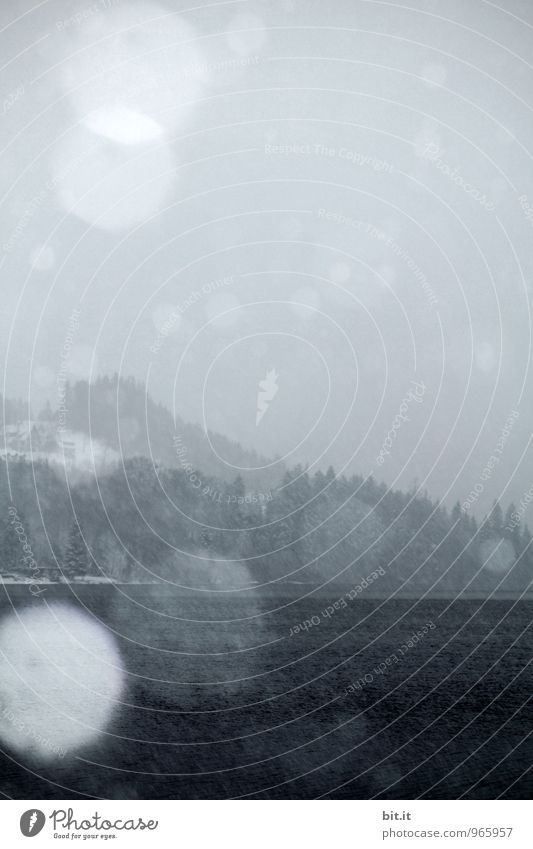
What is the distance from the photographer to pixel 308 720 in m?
43.3

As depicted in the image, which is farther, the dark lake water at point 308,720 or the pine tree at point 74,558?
the pine tree at point 74,558

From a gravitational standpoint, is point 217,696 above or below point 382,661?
below

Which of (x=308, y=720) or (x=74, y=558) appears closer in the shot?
(x=308, y=720)

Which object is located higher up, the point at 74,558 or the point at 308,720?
the point at 74,558

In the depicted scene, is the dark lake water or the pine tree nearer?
the dark lake water

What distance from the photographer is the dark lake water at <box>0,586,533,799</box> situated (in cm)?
2614

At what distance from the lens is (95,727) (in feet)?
140

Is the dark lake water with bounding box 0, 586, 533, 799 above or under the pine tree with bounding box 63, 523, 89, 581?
under

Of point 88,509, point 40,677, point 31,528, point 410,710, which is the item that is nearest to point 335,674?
point 410,710

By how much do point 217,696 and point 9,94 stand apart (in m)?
48.4

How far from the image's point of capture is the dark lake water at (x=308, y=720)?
26.1m

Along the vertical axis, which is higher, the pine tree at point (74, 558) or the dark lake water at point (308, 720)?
the pine tree at point (74, 558)

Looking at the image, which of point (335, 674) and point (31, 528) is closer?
point (335, 674)
